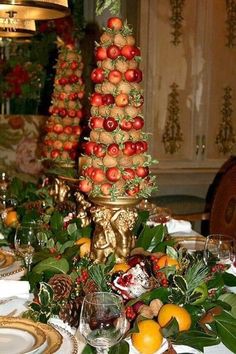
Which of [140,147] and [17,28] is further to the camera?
[17,28]

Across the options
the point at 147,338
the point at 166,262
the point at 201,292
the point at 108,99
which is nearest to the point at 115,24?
the point at 108,99

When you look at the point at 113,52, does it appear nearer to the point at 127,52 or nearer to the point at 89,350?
the point at 127,52

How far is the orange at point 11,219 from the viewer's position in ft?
6.83

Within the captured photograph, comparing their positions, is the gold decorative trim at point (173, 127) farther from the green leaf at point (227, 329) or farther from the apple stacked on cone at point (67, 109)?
the green leaf at point (227, 329)

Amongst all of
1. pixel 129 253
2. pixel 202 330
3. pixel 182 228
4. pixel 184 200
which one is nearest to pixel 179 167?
pixel 184 200

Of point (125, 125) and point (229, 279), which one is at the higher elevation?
point (125, 125)

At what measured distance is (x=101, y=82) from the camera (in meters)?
1.58

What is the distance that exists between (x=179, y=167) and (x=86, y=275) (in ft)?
10.1

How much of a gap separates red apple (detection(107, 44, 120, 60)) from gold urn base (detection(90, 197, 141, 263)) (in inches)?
14.8

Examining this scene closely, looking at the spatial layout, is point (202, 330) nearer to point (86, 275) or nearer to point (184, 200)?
point (86, 275)

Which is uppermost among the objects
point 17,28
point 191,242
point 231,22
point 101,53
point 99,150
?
point 231,22

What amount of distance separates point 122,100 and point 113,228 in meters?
0.34

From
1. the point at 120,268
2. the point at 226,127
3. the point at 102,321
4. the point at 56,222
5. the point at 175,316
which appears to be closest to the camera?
the point at 102,321

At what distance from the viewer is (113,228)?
1576 millimetres
